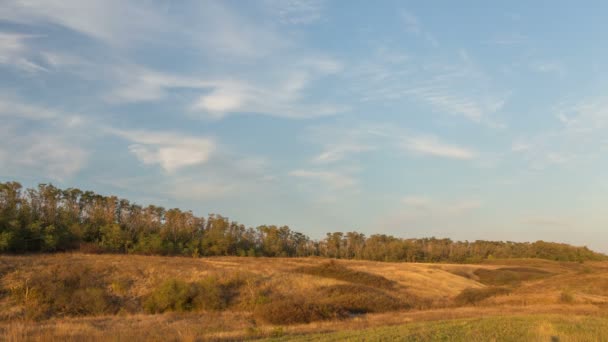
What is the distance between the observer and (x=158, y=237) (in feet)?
237

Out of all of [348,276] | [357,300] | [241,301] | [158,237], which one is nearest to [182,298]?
[241,301]

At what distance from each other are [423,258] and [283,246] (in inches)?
1758

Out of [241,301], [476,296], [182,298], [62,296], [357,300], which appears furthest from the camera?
[476,296]

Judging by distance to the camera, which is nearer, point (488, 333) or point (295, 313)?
point (488, 333)

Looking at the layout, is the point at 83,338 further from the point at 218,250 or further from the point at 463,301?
the point at 218,250

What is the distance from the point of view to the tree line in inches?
2296

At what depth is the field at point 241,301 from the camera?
1961cm

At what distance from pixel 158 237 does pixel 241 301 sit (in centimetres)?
Result: 3909

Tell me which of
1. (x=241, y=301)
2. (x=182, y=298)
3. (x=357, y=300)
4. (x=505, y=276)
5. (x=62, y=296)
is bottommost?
(x=241, y=301)

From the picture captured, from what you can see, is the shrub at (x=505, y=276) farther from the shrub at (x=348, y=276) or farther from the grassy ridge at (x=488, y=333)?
the grassy ridge at (x=488, y=333)

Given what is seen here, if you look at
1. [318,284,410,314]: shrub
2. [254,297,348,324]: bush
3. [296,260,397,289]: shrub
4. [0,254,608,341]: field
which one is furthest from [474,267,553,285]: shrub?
[254,297,348,324]: bush

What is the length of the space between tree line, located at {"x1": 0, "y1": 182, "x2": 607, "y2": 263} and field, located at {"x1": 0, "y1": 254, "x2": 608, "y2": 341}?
1585 centimetres

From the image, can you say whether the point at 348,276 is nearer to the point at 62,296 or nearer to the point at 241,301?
the point at 241,301

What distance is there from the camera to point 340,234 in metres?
137
